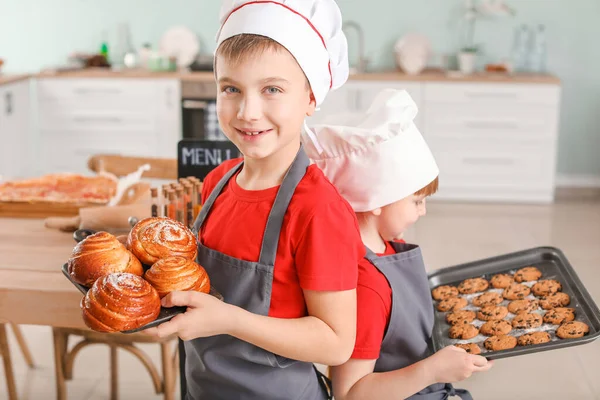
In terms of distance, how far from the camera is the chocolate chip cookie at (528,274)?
188 centimetres

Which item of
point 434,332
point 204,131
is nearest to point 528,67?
point 204,131

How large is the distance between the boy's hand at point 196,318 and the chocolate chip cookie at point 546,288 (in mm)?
878

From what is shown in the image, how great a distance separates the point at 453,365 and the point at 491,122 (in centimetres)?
458

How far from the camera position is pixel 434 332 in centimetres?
171

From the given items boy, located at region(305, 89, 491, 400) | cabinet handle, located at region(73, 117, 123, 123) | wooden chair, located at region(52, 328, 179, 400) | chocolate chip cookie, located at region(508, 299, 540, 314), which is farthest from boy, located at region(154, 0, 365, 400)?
cabinet handle, located at region(73, 117, 123, 123)

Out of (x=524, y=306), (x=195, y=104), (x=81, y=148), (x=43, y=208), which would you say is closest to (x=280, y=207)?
(x=524, y=306)

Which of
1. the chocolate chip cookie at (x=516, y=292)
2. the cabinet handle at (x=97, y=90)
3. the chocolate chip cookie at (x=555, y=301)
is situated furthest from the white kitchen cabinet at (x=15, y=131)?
the chocolate chip cookie at (x=555, y=301)

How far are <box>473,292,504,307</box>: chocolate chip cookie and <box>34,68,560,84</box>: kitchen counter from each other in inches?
161

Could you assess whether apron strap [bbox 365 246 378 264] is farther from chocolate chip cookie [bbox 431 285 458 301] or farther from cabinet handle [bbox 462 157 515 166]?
cabinet handle [bbox 462 157 515 166]

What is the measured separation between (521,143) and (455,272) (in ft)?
13.5

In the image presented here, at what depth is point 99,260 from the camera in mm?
1331

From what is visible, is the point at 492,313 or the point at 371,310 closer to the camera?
the point at 371,310

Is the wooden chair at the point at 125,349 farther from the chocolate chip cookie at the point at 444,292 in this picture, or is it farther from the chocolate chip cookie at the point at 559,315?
the chocolate chip cookie at the point at 559,315

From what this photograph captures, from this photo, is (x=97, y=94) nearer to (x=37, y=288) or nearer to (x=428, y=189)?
(x=37, y=288)
